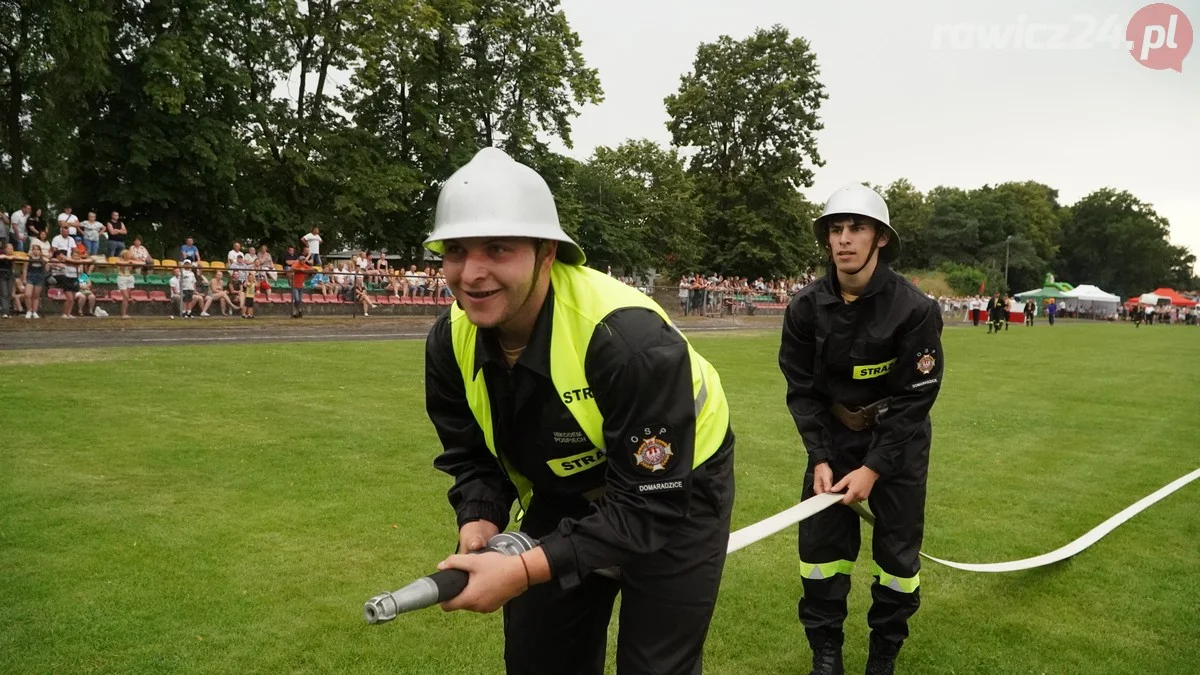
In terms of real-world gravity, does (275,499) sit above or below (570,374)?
below

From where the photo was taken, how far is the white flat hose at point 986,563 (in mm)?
3179

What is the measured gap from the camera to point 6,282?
17.2 meters

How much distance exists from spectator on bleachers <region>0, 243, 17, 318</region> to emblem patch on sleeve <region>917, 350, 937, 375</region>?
18.7 meters

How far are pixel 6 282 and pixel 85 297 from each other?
1708 millimetres

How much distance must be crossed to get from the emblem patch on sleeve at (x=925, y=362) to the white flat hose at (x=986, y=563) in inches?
28.8

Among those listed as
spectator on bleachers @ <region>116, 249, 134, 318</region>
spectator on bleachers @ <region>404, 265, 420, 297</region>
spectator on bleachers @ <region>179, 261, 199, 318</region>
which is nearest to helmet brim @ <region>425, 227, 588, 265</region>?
spectator on bleachers @ <region>116, 249, 134, 318</region>

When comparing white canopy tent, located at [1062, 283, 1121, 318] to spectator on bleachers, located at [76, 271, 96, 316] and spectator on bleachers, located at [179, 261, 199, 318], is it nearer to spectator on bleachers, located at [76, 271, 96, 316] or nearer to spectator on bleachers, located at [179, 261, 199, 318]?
spectator on bleachers, located at [179, 261, 199, 318]

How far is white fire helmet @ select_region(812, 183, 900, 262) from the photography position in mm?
3975

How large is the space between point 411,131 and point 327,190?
501 centimetres

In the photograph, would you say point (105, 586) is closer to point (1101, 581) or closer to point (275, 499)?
point (275, 499)

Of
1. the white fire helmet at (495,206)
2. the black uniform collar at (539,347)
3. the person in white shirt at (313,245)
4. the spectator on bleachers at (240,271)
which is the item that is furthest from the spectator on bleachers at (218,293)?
the white fire helmet at (495,206)

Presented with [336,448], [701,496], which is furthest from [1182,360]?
[701,496]

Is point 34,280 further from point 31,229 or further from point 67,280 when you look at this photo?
point 31,229

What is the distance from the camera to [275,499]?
6.23 m
